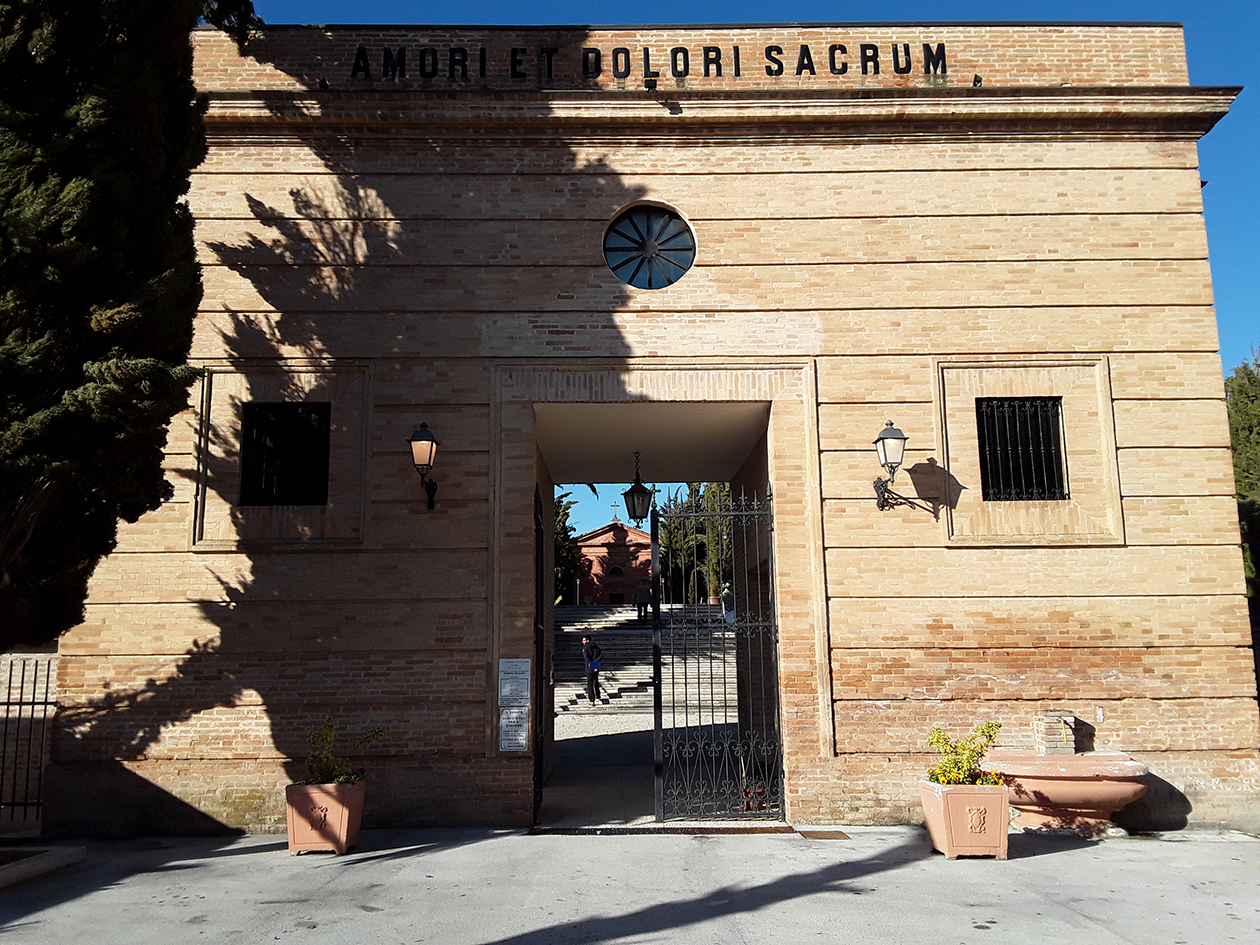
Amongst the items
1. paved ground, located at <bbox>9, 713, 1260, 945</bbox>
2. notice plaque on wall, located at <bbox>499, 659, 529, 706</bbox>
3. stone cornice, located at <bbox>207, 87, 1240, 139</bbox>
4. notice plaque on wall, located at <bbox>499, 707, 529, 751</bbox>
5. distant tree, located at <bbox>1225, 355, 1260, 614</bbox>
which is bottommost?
paved ground, located at <bbox>9, 713, 1260, 945</bbox>

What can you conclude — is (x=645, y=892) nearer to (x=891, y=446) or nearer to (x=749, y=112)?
(x=891, y=446)

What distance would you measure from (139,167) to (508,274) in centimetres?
349

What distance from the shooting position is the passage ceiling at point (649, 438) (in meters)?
9.85

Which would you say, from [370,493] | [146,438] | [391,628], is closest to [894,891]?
[391,628]

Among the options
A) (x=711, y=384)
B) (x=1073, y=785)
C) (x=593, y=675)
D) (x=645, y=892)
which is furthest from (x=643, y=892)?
(x=593, y=675)

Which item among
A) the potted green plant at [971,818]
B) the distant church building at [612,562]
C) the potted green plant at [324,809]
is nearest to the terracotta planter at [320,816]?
the potted green plant at [324,809]

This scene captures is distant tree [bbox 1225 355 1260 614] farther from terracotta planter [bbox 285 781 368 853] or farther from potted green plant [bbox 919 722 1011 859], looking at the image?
terracotta planter [bbox 285 781 368 853]

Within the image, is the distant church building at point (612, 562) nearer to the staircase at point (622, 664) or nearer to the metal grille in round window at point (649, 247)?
the staircase at point (622, 664)

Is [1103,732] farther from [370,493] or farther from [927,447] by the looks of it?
[370,493]

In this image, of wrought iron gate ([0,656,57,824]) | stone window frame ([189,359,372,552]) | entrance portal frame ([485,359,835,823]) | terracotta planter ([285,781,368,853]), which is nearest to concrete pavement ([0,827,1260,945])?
terracotta planter ([285,781,368,853])

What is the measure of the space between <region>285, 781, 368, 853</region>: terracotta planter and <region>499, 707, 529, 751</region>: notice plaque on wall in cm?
155

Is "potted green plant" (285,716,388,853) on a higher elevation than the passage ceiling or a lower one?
lower

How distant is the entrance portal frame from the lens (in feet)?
29.3

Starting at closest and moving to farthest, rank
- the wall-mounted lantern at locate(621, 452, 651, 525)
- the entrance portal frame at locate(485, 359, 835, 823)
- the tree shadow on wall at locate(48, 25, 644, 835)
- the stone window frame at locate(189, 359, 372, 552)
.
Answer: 1. the tree shadow on wall at locate(48, 25, 644, 835)
2. the entrance portal frame at locate(485, 359, 835, 823)
3. the stone window frame at locate(189, 359, 372, 552)
4. the wall-mounted lantern at locate(621, 452, 651, 525)
